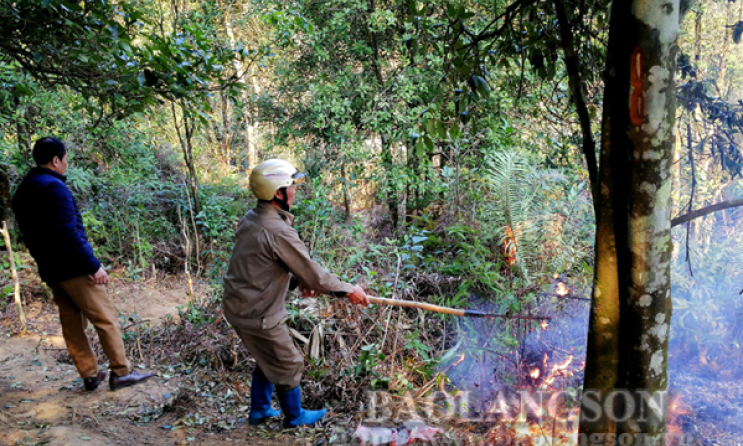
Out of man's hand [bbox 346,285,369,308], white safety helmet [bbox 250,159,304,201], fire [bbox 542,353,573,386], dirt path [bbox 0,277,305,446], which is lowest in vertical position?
dirt path [bbox 0,277,305,446]

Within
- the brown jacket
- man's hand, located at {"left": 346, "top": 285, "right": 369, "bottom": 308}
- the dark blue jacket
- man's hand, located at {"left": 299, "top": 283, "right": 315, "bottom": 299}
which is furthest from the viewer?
the dark blue jacket

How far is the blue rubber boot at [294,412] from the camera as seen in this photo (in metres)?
3.77

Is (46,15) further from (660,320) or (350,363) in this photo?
(660,320)

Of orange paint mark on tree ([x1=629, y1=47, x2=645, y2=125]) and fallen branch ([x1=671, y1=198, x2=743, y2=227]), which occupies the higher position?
orange paint mark on tree ([x1=629, y1=47, x2=645, y2=125])

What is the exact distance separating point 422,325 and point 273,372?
1.90m

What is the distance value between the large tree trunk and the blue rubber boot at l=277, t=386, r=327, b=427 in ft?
7.28

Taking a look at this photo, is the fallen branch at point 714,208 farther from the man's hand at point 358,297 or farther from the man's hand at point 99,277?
the man's hand at point 99,277

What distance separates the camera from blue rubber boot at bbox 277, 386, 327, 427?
148 inches

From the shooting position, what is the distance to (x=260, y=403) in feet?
12.9

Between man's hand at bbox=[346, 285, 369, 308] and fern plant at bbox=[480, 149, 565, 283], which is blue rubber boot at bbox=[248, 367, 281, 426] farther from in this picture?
fern plant at bbox=[480, 149, 565, 283]

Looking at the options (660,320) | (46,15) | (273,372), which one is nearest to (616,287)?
(660,320)

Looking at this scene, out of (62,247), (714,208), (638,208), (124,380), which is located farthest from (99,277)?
(714,208)

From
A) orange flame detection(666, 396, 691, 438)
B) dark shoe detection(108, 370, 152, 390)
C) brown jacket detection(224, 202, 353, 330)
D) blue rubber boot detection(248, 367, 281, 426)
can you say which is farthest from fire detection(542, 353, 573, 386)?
dark shoe detection(108, 370, 152, 390)

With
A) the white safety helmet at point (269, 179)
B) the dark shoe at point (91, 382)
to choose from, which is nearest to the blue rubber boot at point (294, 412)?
the white safety helmet at point (269, 179)
